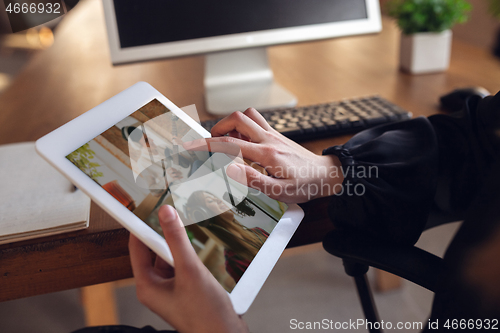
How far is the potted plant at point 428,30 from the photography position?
3.22 feet

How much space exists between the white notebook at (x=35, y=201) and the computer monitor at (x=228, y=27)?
30 centimetres

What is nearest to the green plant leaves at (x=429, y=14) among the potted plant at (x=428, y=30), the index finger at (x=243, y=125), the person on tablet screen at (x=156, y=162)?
the potted plant at (x=428, y=30)

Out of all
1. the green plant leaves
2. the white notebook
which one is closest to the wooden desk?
the white notebook

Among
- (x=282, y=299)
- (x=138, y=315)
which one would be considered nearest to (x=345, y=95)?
(x=282, y=299)

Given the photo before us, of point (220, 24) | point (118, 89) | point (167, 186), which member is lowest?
point (118, 89)

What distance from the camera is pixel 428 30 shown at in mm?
1021

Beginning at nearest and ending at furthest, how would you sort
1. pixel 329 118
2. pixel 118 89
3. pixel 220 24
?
pixel 329 118
pixel 220 24
pixel 118 89

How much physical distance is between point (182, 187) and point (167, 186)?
0.06 ft

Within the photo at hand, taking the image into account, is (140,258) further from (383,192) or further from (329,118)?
(329,118)

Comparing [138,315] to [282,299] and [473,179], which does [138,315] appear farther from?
[473,179]

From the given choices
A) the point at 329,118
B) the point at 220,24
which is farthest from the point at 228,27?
the point at 329,118

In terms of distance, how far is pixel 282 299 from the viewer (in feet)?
4.66

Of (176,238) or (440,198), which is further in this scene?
(440,198)

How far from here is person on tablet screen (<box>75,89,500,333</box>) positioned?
1.29 ft
